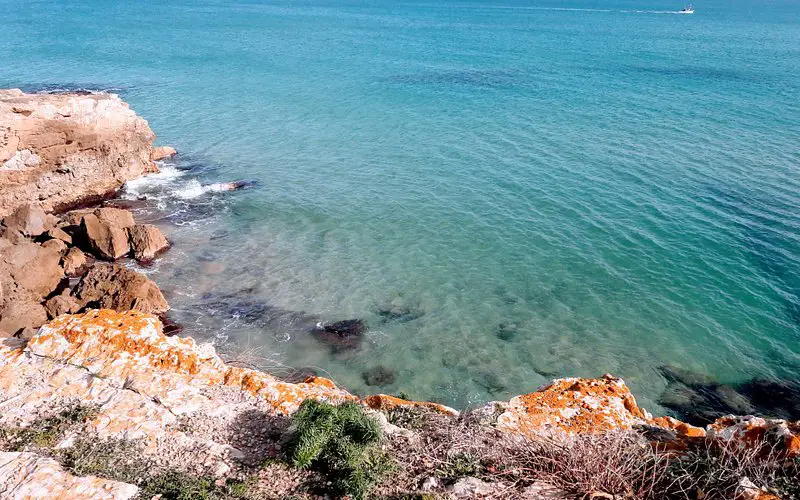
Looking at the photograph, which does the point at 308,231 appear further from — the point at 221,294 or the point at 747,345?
the point at 747,345

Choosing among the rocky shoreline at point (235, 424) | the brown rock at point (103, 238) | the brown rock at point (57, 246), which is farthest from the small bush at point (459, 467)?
the brown rock at point (57, 246)

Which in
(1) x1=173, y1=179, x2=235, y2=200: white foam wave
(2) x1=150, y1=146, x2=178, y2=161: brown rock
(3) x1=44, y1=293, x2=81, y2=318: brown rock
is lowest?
(3) x1=44, y1=293, x2=81, y2=318: brown rock

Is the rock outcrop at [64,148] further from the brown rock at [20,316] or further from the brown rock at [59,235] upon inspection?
the brown rock at [20,316]

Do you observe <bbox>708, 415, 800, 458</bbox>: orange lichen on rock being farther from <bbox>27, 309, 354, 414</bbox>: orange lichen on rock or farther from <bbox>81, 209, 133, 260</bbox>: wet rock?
<bbox>81, 209, 133, 260</bbox>: wet rock

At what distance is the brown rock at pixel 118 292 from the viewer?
17562mm

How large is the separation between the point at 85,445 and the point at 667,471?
827 cm

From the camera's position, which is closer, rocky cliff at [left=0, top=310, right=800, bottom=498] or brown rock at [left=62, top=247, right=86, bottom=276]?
rocky cliff at [left=0, top=310, right=800, bottom=498]

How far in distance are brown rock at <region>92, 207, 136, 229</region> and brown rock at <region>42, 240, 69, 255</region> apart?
185 cm

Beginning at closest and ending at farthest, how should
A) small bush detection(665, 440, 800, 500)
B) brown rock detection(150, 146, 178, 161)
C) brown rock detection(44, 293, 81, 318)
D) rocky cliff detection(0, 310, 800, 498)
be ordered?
small bush detection(665, 440, 800, 500) < rocky cliff detection(0, 310, 800, 498) < brown rock detection(44, 293, 81, 318) < brown rock detection(150, 146, 178, 161)

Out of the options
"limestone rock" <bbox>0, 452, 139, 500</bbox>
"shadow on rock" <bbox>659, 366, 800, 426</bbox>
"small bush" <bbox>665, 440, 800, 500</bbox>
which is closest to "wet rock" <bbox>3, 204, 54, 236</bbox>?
"limestone rock" <bbox>0, 452, 139, 500</bbox>

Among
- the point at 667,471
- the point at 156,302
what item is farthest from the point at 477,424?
the point at 156,302

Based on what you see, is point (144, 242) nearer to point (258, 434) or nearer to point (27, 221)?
point (27, 221)

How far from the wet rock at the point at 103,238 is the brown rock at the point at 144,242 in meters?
0.54

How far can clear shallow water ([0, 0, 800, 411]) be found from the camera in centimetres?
1753
